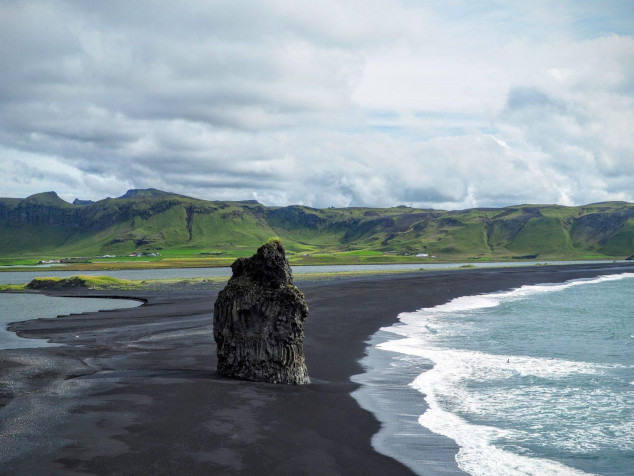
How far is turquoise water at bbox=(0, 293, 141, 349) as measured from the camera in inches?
1489

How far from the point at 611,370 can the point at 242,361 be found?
20.3 metres

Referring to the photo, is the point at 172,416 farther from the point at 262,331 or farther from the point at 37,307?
the point at 37,307

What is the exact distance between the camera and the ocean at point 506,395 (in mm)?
15602

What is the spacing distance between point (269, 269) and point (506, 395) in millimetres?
12185

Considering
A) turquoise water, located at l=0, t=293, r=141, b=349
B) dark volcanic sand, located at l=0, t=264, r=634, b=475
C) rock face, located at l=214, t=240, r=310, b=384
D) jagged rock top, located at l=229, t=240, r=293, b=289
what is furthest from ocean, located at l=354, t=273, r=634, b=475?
turquoise water, located at l=0, t=293, r=141, b=349

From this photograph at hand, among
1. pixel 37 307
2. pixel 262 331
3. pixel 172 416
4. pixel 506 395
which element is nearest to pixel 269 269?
pixel 262 331

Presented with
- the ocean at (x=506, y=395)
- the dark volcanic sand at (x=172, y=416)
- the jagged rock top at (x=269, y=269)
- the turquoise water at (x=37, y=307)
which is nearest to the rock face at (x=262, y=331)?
the jagged rock top at (x=269, y=269)

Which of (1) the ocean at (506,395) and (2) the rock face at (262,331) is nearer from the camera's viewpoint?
(1) the ocean at (506,395)

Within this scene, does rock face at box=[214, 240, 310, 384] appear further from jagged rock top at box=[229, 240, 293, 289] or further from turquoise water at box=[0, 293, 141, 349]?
turquoise water at box=[0, 293, 141, 349]

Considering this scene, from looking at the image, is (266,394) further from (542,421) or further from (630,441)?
(630,441)

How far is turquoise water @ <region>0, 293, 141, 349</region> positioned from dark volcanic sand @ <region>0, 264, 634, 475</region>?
880 cm

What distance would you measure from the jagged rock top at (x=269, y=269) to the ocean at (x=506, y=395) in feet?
20.1

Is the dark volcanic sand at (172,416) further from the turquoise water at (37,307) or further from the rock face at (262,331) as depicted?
the turquoise water at (37,307)

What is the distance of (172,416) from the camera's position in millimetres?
16203
